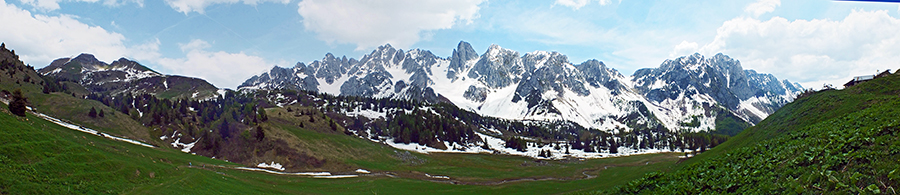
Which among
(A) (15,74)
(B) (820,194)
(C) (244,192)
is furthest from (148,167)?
(A) (15,74)

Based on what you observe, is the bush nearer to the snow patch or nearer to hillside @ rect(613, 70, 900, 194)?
the snow patch

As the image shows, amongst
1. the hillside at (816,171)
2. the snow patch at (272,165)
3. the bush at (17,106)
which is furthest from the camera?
the snow patch at (272,165)

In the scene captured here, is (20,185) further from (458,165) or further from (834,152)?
(458,165)

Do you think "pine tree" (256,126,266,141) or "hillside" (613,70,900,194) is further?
"pine tree" (256,126,266,141)

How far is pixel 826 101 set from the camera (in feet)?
187

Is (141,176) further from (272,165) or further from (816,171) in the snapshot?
(272,165)

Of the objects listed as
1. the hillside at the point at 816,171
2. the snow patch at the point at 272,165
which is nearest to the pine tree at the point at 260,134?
the snow patch at the point at 272,165

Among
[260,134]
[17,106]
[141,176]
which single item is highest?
[17,106]

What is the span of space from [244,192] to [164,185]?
8004 mm

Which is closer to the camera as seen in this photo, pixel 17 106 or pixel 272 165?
pixel 17 106

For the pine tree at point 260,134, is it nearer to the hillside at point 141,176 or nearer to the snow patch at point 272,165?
the hillside at point 141,176

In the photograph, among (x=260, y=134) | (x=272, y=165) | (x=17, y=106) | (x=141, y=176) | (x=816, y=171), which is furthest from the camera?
(x=260, y=134)

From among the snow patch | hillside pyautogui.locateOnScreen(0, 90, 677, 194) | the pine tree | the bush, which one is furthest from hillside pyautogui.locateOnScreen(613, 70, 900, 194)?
the bush

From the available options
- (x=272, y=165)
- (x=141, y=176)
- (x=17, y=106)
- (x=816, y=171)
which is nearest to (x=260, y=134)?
A: (x=272, y=165)
